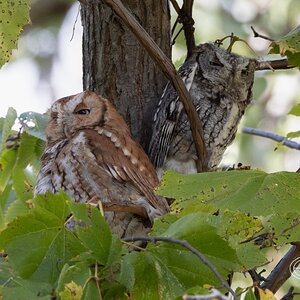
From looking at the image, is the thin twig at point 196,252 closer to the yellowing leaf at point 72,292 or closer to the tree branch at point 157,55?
the yellowing leaf at point 72,292

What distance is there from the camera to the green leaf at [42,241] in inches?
50.2

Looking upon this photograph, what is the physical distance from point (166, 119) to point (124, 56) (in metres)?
0.31

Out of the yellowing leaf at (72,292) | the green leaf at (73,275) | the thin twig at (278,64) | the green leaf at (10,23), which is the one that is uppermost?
the green leaf at (10,23)

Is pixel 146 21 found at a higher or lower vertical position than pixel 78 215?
higher

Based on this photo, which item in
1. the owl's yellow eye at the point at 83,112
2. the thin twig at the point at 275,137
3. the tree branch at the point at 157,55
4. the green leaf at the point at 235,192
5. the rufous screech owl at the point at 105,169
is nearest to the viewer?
the green leaf at the point at 235,192

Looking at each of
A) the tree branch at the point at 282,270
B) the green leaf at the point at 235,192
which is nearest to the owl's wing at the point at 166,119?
the tree branch at the point at 282,270

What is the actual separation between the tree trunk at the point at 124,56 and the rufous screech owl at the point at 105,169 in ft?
0.15

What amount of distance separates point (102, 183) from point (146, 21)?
0.41 meters

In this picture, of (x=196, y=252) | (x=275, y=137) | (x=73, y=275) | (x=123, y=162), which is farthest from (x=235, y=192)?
(x=275, y=137)

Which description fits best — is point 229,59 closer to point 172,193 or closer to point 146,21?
point 146,21

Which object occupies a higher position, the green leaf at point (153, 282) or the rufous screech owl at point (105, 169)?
the rufous screech owl at point (105, 169)

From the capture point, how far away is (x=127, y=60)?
194 centimetres

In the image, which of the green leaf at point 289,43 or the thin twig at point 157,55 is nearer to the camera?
the thin twig at point 157,55

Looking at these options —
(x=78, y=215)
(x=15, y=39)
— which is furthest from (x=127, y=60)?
(x=78, y=215)
